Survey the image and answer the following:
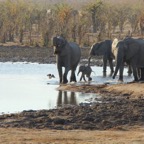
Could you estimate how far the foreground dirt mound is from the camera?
13.2 m

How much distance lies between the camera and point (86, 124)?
43.9 feet

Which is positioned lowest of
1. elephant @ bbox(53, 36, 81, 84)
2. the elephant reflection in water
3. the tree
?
the elephant reflection in water

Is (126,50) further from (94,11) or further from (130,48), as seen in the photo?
(94,11)

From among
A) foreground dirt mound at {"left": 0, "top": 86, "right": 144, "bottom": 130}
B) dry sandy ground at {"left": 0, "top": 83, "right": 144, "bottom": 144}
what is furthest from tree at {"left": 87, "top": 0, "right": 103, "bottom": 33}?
dry sandy ground at {"left": 0, "top": 83, "right": 144, "bottom": 144}

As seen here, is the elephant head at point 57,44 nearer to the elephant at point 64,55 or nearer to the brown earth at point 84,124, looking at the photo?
the elephant at point 64,55

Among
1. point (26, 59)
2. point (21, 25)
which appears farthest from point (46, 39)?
point (26, 59)

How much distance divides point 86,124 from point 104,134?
1511 millimetres

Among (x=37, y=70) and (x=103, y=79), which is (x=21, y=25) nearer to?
(x=37, y=70)

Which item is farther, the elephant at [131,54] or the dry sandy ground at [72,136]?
the elephant at [131,54]

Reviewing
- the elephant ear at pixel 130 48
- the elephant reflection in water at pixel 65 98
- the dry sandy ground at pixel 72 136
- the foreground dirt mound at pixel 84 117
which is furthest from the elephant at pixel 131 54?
the dry sandy ground at pixel 72 136

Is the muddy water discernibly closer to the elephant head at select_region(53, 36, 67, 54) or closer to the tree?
the elephant head at select_region(53, 36, 67, 54)

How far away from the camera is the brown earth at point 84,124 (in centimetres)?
1123

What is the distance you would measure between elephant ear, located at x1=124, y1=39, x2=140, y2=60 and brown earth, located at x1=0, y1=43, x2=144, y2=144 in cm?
520

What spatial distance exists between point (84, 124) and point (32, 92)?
24.5 feet
